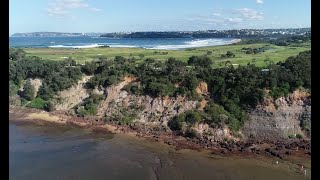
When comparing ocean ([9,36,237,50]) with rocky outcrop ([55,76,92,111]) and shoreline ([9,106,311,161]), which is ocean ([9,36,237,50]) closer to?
rocky outcrop ([55,76,92,111])

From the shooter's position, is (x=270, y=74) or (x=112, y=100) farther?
(x=112, y=100)

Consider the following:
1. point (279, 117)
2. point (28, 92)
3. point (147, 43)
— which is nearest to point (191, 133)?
point (279, 117)

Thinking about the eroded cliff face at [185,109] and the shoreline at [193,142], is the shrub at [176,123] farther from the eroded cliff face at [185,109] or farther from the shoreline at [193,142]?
the shoreline at [193,142]

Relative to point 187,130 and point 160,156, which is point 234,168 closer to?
point 160,156

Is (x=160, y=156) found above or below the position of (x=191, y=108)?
below

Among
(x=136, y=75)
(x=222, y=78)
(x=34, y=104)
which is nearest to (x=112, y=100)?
(x=136, y=75)

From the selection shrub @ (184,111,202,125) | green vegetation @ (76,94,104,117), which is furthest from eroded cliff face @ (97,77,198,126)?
shrub @ (184,111,202,125)

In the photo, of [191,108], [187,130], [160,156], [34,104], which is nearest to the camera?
[160,156]
